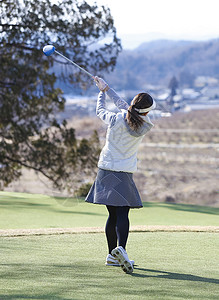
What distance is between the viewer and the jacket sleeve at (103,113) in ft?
16.1

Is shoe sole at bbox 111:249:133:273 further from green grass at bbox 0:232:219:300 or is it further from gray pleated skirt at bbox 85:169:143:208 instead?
gray pleated skirt at bbox 85:169:143:208

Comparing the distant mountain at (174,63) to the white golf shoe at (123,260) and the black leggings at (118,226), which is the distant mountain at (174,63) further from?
the white golf shoe at (123,260)

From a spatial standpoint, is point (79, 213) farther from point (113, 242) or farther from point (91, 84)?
point (91, 84)

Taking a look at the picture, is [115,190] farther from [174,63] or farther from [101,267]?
[174,63]

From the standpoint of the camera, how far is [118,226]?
16.0 ft

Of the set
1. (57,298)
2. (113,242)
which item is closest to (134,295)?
(57,298)

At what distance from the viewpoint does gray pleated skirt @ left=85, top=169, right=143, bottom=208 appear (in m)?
4.87

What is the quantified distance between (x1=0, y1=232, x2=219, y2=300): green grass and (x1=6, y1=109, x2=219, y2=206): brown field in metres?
25.3

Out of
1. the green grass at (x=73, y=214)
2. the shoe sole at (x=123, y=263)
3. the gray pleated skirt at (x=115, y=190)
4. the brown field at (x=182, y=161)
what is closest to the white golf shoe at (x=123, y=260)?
the shoe sole at (x=123, y=263)

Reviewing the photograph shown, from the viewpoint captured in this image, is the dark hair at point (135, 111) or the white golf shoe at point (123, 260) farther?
the dark hair at point (135, 111)

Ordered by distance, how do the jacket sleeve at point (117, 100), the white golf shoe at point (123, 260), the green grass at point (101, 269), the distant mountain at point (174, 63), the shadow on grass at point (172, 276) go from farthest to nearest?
1. the distant mountain at point (174, 63)
2. the jacket sleeve at point (117, 100)
3. the white golf shoe at point (123, 260)
4. the shadow on grass at point (172, 276)
5. the green grass at point (101, 269)

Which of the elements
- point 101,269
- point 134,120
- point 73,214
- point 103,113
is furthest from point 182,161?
point 101,269

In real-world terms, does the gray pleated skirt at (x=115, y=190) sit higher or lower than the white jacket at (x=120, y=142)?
lower

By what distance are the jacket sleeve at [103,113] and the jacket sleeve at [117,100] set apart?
0.29ft
